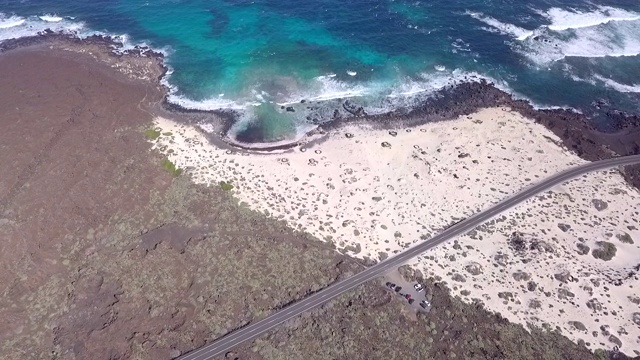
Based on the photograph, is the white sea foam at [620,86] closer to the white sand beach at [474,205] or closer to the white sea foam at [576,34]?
the white sea foam at [576,34]

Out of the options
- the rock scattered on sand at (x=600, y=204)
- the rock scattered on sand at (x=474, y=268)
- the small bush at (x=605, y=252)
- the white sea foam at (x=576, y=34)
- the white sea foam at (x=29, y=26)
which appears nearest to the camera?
the rock scattered on sand at (x=474, y=268)

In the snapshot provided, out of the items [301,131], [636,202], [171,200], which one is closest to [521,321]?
[636,202]

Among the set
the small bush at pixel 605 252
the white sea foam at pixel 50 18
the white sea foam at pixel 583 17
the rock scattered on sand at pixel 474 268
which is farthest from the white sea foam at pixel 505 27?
the white sea foam at pixel 50 18

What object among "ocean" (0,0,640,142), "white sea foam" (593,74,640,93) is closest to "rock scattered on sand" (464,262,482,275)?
"ocean" (0,0,640,142)

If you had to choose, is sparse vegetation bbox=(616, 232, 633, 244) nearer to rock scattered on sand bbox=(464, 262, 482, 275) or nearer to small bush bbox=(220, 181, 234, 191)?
rock scattered on sand bbox=(464, 262, 482, 275)

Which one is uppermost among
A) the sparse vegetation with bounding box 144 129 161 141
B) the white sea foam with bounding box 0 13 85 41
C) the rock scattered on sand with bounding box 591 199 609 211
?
the white sea foam with bounding box 0 13 85 41

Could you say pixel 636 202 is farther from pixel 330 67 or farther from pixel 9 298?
pixel 9 298
